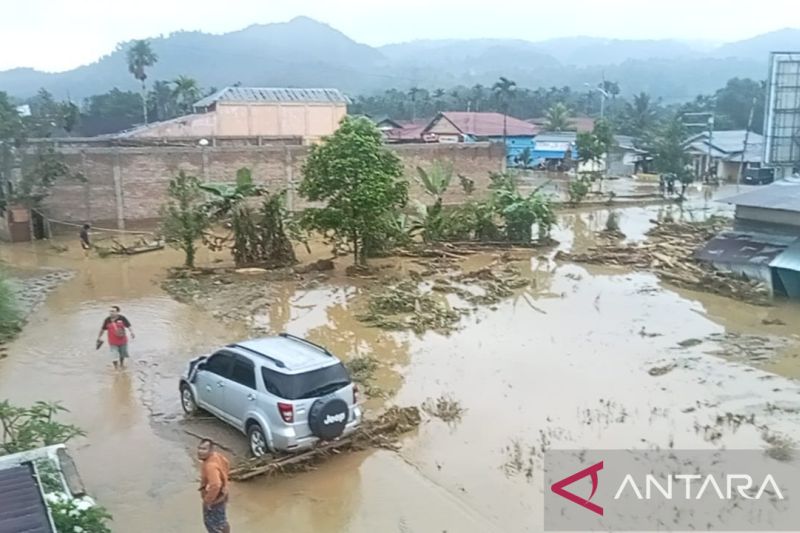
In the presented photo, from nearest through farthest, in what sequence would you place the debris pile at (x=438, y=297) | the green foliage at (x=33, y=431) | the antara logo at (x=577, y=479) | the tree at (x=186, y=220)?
the green foliage at (x=33, y=431)
the antara logo at (x=577, y=479)
the debris pile at (x=438, y=297)
the tree at (x=186, y=220)

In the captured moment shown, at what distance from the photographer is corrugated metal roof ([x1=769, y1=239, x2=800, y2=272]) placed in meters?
19.6

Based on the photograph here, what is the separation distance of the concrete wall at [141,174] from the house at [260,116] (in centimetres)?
1314

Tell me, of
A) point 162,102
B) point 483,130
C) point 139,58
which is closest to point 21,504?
point 483,130

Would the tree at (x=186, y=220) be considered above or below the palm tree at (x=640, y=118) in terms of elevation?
below

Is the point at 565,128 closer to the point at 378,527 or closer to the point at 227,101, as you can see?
the point at 227,101

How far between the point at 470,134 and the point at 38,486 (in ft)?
173

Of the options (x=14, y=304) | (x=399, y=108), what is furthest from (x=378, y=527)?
(x=399, y=108)

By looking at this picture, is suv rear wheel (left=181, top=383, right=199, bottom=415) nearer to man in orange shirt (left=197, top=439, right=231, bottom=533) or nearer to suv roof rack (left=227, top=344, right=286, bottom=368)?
suv roof rack (left=227, top=344, right=286, bottom=368)

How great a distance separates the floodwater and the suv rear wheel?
0.72 feet

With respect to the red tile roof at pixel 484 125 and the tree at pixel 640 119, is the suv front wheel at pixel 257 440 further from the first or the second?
the tree at pixel 640 119

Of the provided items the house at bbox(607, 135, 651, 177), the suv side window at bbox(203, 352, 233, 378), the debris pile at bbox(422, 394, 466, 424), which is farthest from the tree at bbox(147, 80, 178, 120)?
the debris pile at bbox(422, 394, 466, 424)

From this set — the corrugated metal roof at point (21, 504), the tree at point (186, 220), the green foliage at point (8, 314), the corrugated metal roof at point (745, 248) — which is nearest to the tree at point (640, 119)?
the corrugated metal roof at point (745, 248)

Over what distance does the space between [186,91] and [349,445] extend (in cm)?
6239

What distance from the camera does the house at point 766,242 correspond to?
2000cm
